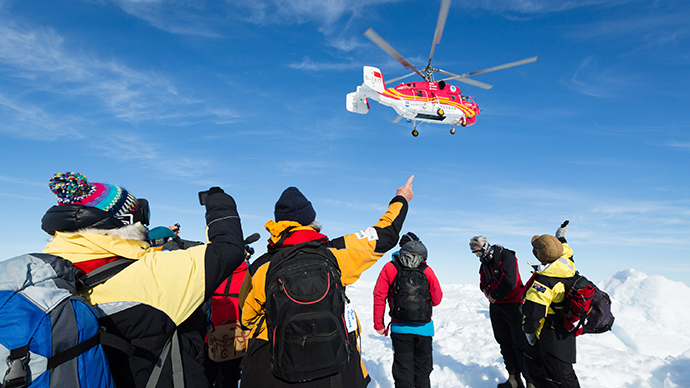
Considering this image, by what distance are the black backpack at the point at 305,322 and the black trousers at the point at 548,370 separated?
11.5 feet

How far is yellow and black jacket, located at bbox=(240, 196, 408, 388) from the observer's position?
236 centimetres

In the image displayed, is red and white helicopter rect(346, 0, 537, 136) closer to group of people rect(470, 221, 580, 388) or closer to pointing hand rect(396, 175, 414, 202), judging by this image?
group of people rect(470, 221, 580, 388)

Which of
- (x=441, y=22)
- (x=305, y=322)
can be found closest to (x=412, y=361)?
(x=305, y=322)

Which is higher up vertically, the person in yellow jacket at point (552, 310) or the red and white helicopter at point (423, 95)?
the red and white helicopter at point (423, 95)

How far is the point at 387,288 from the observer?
5.20m

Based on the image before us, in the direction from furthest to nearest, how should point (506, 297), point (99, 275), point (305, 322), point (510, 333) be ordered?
1. point (510, 333)
2. point (506, 297)
3. point (305, 322)
4. point (99, 275)

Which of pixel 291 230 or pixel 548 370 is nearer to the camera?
pixel 291 230

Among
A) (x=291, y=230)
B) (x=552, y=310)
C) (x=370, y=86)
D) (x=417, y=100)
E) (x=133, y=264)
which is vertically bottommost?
(x=552, y=310)

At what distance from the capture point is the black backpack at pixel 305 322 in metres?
2.18

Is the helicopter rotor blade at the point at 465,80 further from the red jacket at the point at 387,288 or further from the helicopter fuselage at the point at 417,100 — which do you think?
the red jacket at the point at 387,288

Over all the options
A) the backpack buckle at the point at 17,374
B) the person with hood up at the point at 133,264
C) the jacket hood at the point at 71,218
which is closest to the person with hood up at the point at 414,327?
the person with hood up at the point at 133,264

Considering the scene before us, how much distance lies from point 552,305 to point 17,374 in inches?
199

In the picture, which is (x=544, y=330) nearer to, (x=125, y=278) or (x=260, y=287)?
(x=260, y=287)

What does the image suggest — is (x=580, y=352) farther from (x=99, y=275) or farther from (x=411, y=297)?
(x=99, y=275)
